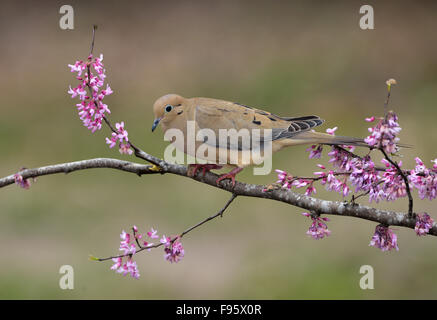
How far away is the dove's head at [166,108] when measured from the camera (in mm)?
1997

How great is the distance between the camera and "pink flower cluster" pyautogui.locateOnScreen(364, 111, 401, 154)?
142 cm

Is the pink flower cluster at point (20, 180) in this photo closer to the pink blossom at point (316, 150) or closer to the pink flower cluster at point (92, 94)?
the pink flower cluster at point (92, 94)

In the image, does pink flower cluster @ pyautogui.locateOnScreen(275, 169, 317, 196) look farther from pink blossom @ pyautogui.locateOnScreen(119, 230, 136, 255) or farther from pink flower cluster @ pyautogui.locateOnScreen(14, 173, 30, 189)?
pink flower cluster @ pyautogui.locateOnScreen(14, 173, 30, 189)

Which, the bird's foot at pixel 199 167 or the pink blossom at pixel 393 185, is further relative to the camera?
the bird's foot at pixel 199 167

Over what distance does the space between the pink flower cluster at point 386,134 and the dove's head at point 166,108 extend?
0.79 m

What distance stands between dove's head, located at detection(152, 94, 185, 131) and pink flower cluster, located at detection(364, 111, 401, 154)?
793 millimetres

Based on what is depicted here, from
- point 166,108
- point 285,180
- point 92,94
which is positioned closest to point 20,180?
point 92,94

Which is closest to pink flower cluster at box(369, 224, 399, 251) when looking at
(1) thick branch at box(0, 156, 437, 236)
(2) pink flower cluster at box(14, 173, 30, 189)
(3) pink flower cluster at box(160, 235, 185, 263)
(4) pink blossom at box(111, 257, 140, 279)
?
(1) thick branch at box(0, 156, 437, 236)

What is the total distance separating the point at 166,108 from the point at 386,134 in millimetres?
830

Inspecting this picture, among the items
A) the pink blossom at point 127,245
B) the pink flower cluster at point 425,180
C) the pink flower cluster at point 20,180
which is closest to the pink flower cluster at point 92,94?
the pink blossom at point 127,245

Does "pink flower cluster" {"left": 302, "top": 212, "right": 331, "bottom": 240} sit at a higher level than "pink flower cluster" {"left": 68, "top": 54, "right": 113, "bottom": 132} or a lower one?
lower

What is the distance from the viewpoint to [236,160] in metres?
2.03

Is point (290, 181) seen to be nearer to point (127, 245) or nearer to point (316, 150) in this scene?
point (316, 150)

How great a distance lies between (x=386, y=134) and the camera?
1425 mm
